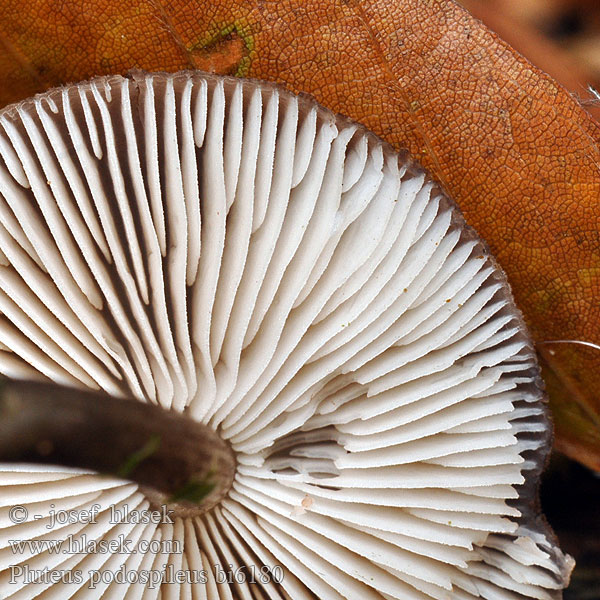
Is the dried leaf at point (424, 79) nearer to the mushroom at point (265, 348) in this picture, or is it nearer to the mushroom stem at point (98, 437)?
the mushroom at point (265, 348)

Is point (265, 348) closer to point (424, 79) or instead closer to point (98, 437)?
point (98, 437)

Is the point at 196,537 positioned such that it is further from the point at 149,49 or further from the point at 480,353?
the point at 149,49

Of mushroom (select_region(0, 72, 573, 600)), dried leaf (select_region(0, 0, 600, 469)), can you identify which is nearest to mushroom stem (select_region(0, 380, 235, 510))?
mushroom (select_region(0, 72, 573, 600))

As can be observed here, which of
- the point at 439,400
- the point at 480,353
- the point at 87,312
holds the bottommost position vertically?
the point at 87,312

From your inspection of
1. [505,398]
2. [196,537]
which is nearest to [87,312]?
[196,537]

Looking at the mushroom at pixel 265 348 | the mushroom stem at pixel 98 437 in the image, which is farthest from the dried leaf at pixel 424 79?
the mushroom stem at pixel 98 437

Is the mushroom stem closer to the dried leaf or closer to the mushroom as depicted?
the mushroom

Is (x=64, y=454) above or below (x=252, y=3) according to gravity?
below
